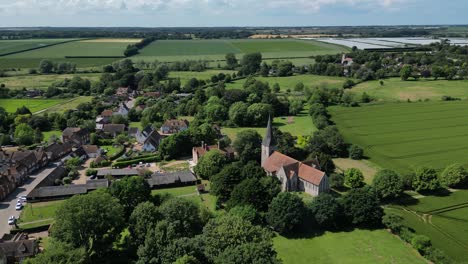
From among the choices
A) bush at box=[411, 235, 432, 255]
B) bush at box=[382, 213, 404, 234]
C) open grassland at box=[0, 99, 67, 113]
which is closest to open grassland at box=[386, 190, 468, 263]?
bush at box=[382, 213, 404, 234]

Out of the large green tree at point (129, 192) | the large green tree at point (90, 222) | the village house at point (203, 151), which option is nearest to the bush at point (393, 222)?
the village house at point (203, 151)

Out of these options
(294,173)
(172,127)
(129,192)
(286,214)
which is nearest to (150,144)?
(172,127)

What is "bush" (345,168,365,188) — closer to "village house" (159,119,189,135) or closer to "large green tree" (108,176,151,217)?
"large green tree" (108,176,151,217)

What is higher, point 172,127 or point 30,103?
point 30,103

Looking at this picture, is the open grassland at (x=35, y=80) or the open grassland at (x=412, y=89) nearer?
the open grassland at (x=412, y=89)

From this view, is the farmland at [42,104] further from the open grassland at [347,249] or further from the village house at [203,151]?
the open grassland at [347,249]

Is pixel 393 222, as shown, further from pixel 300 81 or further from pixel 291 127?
pixel 300 81
